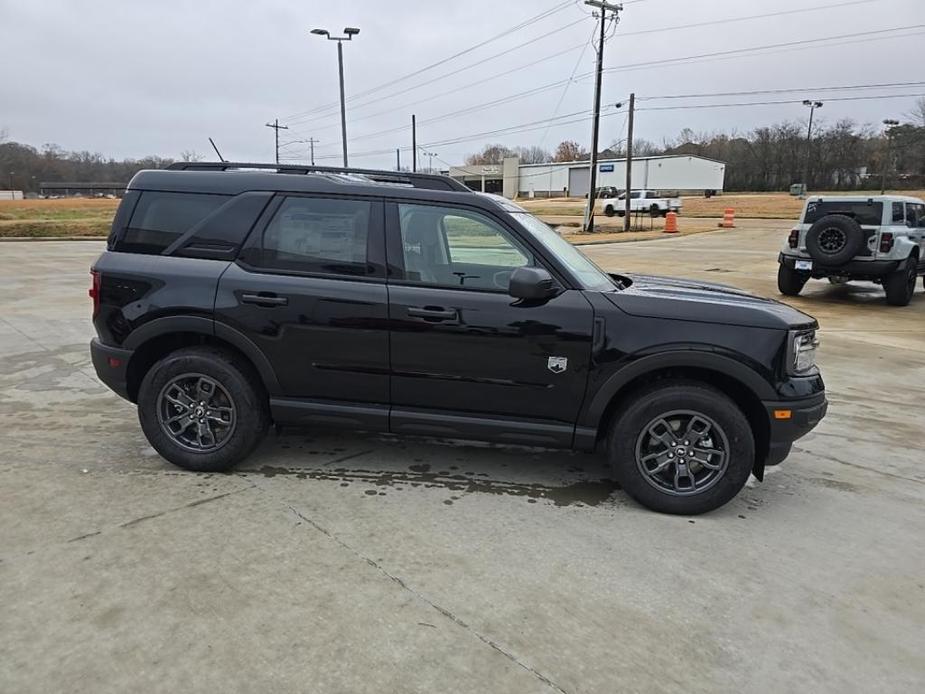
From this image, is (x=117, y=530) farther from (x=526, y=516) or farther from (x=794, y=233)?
(x=794, y=233)

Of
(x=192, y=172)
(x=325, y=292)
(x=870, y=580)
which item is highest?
(x=192, y=172)

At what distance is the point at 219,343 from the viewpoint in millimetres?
4105

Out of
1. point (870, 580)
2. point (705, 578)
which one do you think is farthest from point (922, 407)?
point (705, 578)

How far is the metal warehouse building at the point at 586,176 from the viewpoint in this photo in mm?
81812

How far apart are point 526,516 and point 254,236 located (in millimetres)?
2349

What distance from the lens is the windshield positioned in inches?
152

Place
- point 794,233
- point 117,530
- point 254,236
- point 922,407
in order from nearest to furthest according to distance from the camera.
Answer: point 117,530 < point 254,236 < point 922,407 < point 794,233

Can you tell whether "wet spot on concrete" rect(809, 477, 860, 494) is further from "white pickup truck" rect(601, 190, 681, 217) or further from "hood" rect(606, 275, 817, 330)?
"white pickup truck" rect(601, 190, 681, 217)

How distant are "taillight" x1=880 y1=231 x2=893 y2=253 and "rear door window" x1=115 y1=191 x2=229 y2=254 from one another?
11299 mm

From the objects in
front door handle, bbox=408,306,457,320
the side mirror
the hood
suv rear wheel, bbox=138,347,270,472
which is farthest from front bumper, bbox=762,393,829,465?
suv rear wheel, bbox=138,347,270,472

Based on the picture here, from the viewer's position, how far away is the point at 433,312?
3.74m

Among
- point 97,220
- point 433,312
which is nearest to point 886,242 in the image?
point 433,312

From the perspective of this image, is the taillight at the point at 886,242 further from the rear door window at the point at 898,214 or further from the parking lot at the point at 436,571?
the parking lot at the point at 436,571

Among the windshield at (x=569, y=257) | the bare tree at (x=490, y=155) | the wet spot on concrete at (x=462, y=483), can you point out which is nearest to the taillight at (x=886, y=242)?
the windshield at (x=569, y=257)
